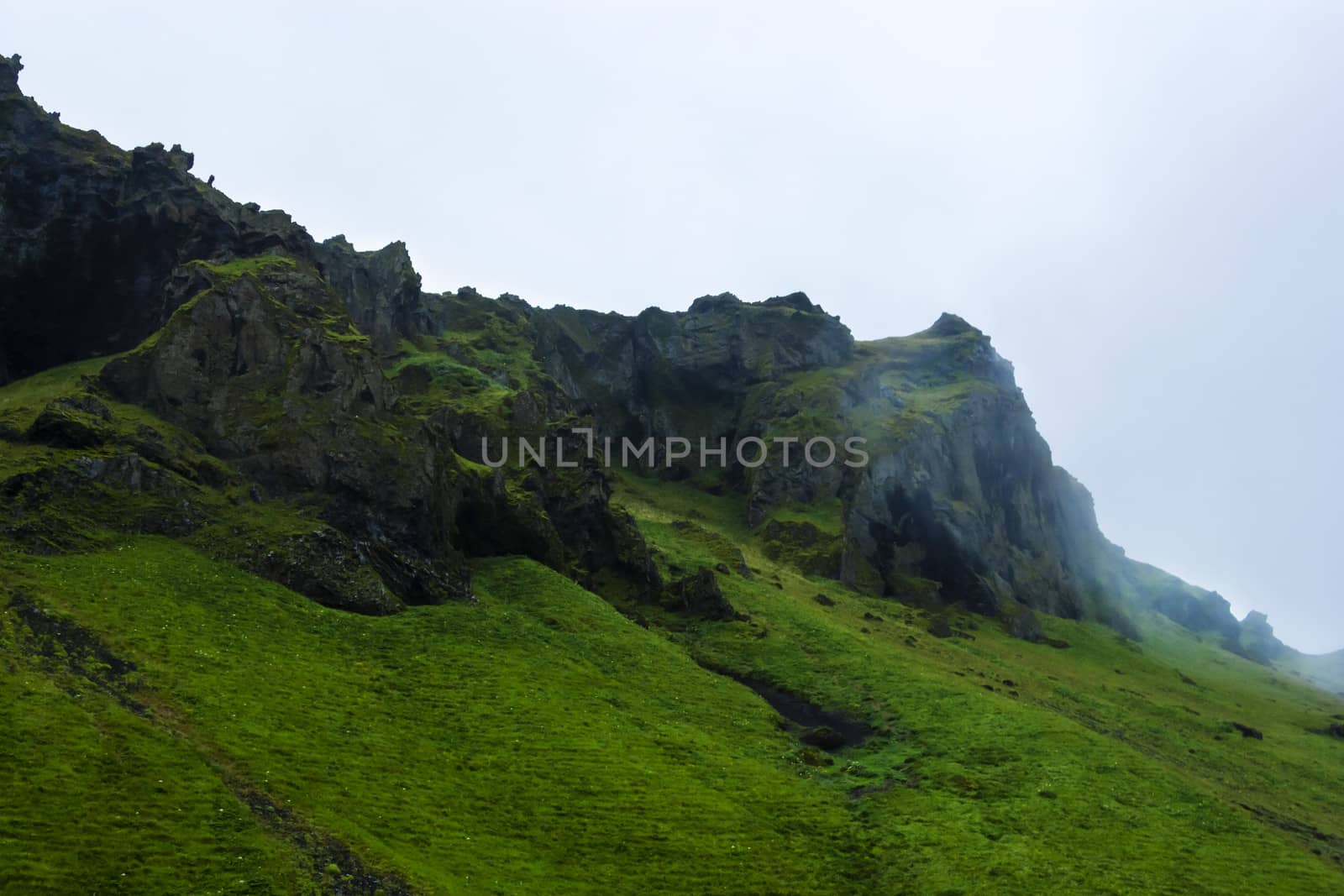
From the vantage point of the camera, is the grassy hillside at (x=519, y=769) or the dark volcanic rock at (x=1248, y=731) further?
the dark volcanic rock at (x=1248, y=731)

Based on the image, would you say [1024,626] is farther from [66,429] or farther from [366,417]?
[66,429]

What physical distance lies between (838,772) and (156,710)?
43591mm

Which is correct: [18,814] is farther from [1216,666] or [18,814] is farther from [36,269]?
[1216,666]

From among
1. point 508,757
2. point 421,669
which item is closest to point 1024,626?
point 421,669

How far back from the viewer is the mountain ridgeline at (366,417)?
71.4 m

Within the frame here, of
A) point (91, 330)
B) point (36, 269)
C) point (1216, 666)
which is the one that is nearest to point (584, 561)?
point (91, 330)

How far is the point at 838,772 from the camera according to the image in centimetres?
6081

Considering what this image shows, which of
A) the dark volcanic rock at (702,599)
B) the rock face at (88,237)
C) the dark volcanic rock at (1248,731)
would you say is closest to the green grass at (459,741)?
the dark volcanic rock at (702,599)

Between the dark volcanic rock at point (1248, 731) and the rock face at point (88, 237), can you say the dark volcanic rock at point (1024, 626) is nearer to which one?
the dark volcanic rock at point (1248, 731)

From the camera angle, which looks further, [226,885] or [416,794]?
[416,794]

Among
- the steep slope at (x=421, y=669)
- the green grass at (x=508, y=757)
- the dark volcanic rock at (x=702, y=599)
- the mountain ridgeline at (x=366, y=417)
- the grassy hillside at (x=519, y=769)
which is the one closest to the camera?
the grassy hillside at (x=519, y=769)

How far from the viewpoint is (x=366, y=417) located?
78.9 m

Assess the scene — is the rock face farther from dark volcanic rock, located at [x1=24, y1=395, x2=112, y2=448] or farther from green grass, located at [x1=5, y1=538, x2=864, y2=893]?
green grass, located at [x1=5, y1=538, x2=864, y2=893]

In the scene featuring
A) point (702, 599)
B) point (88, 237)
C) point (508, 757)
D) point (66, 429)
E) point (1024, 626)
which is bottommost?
point (508, 757)
